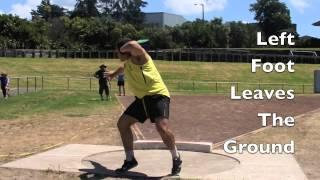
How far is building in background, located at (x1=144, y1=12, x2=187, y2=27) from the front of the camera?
6196 inches

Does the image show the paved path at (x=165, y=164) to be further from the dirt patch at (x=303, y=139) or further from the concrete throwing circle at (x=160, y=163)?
the dirt patch at (x=303, y=139)

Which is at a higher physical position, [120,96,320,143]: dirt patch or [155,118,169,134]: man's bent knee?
[155,118,169,134]: man's bent knee

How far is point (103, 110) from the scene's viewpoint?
61.9 feet

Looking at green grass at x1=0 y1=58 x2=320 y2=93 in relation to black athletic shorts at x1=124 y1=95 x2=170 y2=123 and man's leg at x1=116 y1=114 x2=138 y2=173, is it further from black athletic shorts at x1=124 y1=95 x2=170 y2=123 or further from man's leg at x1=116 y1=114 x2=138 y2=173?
black athletic shorts at x1=124 y1=95 x2=170 y2=123

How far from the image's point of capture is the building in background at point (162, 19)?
157375mm

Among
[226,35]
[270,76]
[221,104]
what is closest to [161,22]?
[226,35]

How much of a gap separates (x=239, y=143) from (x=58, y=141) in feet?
10.8

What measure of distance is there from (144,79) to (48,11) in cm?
15174

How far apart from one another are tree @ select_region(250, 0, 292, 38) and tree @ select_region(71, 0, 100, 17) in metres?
43.0

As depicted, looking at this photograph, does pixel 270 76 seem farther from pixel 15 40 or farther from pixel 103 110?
pixel 15 40

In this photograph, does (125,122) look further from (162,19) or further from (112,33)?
(162,19)

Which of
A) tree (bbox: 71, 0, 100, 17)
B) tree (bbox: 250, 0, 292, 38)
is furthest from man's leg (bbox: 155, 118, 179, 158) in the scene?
tree (bbox: 71, 0, 100, 17)

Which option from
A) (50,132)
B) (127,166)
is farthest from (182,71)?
(127,166)

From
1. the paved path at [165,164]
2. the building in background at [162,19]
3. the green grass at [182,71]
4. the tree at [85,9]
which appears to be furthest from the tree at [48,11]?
the paved path at [165,164]
